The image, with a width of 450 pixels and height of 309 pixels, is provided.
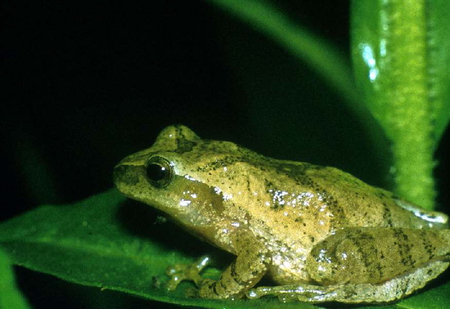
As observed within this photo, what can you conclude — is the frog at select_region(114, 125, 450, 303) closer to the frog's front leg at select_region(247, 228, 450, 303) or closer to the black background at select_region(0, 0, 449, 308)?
the frog's front leg at select_region(247, 228, 450, 303)

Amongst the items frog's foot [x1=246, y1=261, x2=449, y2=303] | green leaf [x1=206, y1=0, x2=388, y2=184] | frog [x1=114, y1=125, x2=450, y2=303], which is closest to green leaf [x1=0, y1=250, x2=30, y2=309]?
frog [x1=114, y1=125, x2=450, y2=303]

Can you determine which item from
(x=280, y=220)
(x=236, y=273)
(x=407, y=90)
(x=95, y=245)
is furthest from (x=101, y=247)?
(x=407, y=90)

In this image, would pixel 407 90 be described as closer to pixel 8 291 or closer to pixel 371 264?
pixel 371 264

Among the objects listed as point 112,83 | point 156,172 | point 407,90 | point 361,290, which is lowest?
point 361,290

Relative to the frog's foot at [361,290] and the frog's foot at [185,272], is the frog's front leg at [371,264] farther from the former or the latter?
the frog's foot at [185,272]

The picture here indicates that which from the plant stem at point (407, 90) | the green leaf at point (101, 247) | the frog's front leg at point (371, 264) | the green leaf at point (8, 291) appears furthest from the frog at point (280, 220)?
the green leaf at point (8, 291)

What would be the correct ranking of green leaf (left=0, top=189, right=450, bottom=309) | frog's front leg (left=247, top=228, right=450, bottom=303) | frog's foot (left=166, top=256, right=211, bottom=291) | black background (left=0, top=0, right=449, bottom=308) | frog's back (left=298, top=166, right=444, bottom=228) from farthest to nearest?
black background (left=0, top=0, right=449, bottom=308) → frog's back (left=298, top=166, right=444, bottom=228) → frog's foot (left=166, top=256, right=211, bottom=291) → frog's front leg (left=247, top=228, right=450, bottom=303) → green leaf (left=0, top=189, right=450, bottom=309)
